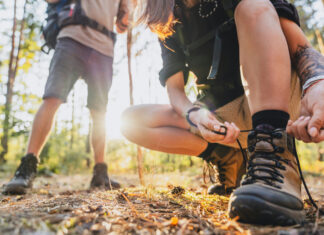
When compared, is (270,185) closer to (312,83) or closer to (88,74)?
(312,83)

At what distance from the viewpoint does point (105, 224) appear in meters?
0.74

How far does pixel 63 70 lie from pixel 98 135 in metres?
0.81

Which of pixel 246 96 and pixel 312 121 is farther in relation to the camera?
pixel 246 96

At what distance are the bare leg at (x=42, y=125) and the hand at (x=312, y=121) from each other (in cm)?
207

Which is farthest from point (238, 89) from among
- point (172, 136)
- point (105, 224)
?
point (105, 224)

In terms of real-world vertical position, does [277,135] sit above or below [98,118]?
below

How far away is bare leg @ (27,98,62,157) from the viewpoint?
7.07ft

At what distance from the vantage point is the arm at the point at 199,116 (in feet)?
3.51

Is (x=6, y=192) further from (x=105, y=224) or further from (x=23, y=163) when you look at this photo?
(x=105, y=224)

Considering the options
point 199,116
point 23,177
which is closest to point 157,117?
point 199,116

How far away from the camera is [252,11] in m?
1.14

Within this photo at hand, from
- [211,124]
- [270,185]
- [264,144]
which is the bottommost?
[270,185]

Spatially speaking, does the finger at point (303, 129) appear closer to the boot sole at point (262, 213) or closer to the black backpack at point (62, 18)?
the boot sole at point (262, 213)

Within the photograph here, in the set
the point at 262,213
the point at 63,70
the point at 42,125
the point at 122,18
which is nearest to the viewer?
the point at 262,213
